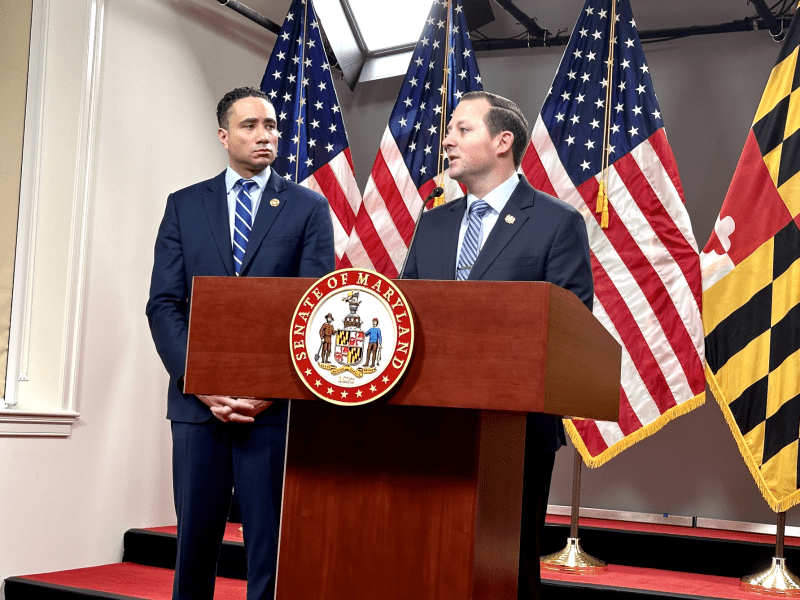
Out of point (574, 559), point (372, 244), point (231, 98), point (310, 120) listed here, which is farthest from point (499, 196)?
point (310, 120)

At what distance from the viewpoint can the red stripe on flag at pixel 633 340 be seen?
3.73 meters

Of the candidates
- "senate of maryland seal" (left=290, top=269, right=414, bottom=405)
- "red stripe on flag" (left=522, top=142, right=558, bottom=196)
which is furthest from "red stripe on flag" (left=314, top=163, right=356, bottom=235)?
"senate of maryland seal" (left=290, top=269, right=414, bottom=405)

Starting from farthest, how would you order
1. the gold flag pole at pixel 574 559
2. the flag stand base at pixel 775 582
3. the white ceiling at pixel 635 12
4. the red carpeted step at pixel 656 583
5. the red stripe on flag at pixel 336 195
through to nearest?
1. the white ceiling at pixel 635 12
2. the red stripe on flag at pixel 336 195
3. the gold flag pole at pixel 574 559
4. the flag stand base at pixel 775 582
5. the red carpeted step at pixel 656 583

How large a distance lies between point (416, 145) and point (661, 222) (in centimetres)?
135

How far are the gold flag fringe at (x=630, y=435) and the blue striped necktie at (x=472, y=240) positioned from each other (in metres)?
2.10

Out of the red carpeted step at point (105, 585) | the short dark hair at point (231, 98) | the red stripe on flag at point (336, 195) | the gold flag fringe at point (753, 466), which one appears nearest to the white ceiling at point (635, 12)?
the red stripe on flag at point (336, 195)

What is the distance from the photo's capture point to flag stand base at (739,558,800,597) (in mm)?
3197

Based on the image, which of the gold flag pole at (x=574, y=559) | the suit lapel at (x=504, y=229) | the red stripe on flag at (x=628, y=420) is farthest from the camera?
the red stripe on flag at (x=628, y=420)

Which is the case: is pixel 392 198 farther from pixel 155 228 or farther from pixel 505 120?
pixel 505 120

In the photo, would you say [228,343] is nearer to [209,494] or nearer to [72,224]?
[209,494]

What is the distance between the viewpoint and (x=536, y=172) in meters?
4.05

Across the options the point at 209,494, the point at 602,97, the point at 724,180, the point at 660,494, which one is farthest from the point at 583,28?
the point at 209,494

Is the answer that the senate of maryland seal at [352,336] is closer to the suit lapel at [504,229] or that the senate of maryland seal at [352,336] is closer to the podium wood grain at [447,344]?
the podium wood grain at [447,344]

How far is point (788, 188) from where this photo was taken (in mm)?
3551
